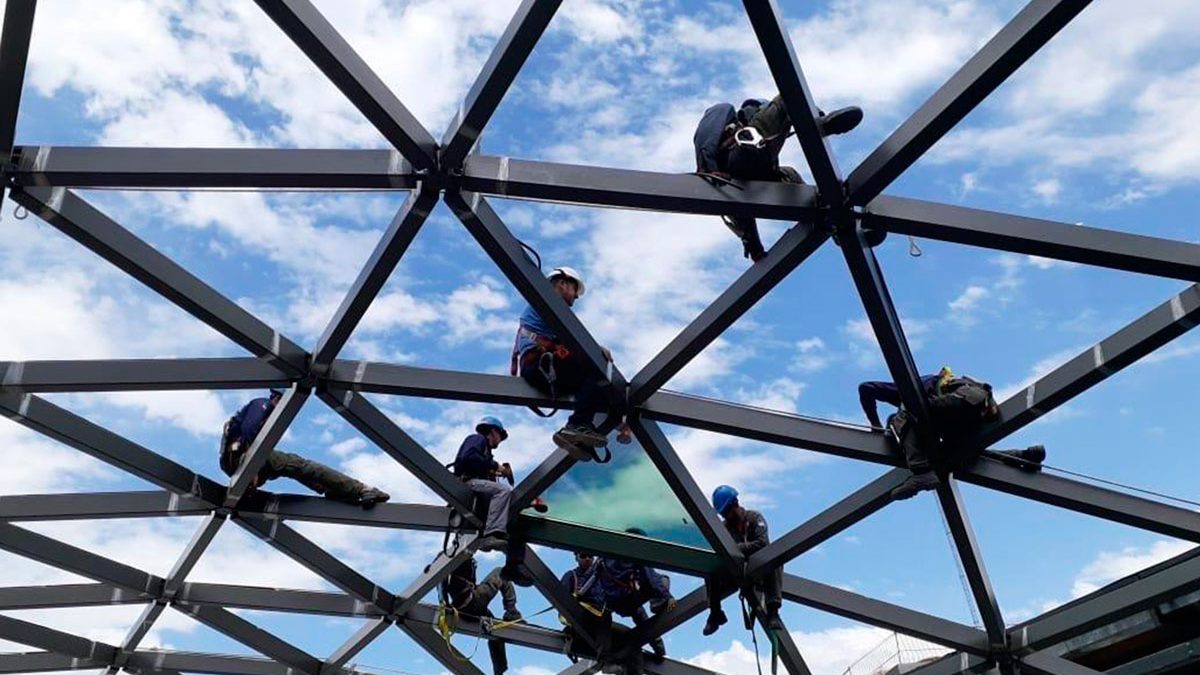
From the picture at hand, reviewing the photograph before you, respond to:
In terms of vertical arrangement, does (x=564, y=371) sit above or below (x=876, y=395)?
above

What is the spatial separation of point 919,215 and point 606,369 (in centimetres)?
323

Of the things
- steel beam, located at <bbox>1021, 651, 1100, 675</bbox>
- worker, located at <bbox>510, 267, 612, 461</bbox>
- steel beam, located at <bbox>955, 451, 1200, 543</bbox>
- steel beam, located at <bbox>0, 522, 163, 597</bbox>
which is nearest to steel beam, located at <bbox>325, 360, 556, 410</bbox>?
worker, located at <bbox>510, 267, 612, 461</bbox>

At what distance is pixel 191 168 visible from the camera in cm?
803

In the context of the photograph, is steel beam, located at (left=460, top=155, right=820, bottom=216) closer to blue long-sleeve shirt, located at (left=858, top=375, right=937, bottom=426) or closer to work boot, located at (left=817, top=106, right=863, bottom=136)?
work boot, located at (left=817, top=106, right=863, bottom=136)

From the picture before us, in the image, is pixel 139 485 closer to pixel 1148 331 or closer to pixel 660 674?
pixel 660 674

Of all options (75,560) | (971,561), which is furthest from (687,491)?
(75,560)

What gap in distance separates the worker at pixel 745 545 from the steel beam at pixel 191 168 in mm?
6189

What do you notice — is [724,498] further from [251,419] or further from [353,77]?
[353,77]

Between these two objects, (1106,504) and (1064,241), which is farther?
(1106,504)

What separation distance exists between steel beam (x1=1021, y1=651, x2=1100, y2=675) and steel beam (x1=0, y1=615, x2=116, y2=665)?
440 inches

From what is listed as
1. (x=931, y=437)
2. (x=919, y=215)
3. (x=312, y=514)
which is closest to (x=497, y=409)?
(x=312, y=514)

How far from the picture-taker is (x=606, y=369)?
10305mm

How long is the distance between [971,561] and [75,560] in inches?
373

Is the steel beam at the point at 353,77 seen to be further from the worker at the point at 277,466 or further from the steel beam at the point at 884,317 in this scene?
Result: the worker at the point at 277,466
